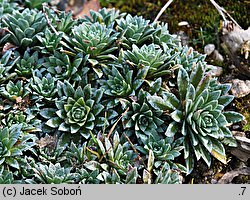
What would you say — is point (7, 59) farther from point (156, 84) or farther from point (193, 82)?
point (193, 82)

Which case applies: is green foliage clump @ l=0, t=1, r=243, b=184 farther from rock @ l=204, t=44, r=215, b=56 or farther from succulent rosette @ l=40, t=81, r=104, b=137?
rock @ l=204, t=44, r=215, b=56

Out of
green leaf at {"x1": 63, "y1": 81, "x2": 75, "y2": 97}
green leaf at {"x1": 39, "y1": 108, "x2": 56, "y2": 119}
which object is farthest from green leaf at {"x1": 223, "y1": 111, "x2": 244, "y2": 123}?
green leaf at {"x1": 39, "y1": 108, "x2": 56, "y2": 119}

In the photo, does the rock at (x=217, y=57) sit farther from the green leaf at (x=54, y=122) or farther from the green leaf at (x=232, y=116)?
the green leaf at (x=54, y=122)

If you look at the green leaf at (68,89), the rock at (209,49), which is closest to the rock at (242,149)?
the rock at (209,49)

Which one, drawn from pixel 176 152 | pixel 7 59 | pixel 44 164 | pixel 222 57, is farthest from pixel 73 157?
pixel 222 57
